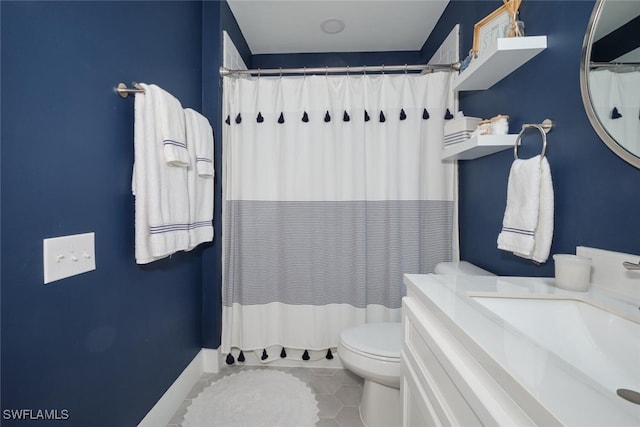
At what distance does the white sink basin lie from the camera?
555mm

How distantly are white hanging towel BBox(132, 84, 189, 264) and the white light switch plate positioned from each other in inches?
6.6

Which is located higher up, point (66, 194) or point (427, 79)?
point (427, 79)

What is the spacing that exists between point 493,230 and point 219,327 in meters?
1.71

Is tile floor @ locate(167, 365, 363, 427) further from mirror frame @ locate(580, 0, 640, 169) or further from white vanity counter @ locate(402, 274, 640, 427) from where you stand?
mirror frame @ locate(580, 0, 640, 169)

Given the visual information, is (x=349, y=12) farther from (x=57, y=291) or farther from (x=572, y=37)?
(x=57, y=291)

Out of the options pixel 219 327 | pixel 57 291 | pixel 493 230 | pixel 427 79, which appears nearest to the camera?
pixel 57 291

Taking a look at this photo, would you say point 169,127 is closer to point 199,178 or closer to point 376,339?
point 199,178

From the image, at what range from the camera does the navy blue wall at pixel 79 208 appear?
0.71m

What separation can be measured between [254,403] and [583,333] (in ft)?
4.84

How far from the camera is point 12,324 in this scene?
705 mm

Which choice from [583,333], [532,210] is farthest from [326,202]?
[583,333]

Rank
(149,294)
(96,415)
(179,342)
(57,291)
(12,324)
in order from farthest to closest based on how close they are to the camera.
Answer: (179,342)
(149,294)
(96,415)
(57,291)
(12,324)

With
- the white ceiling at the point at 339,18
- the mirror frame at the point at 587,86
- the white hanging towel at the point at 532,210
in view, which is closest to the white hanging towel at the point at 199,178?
the white ceiling at the point at 339,18

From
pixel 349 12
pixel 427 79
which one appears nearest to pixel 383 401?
pixel 427 79
